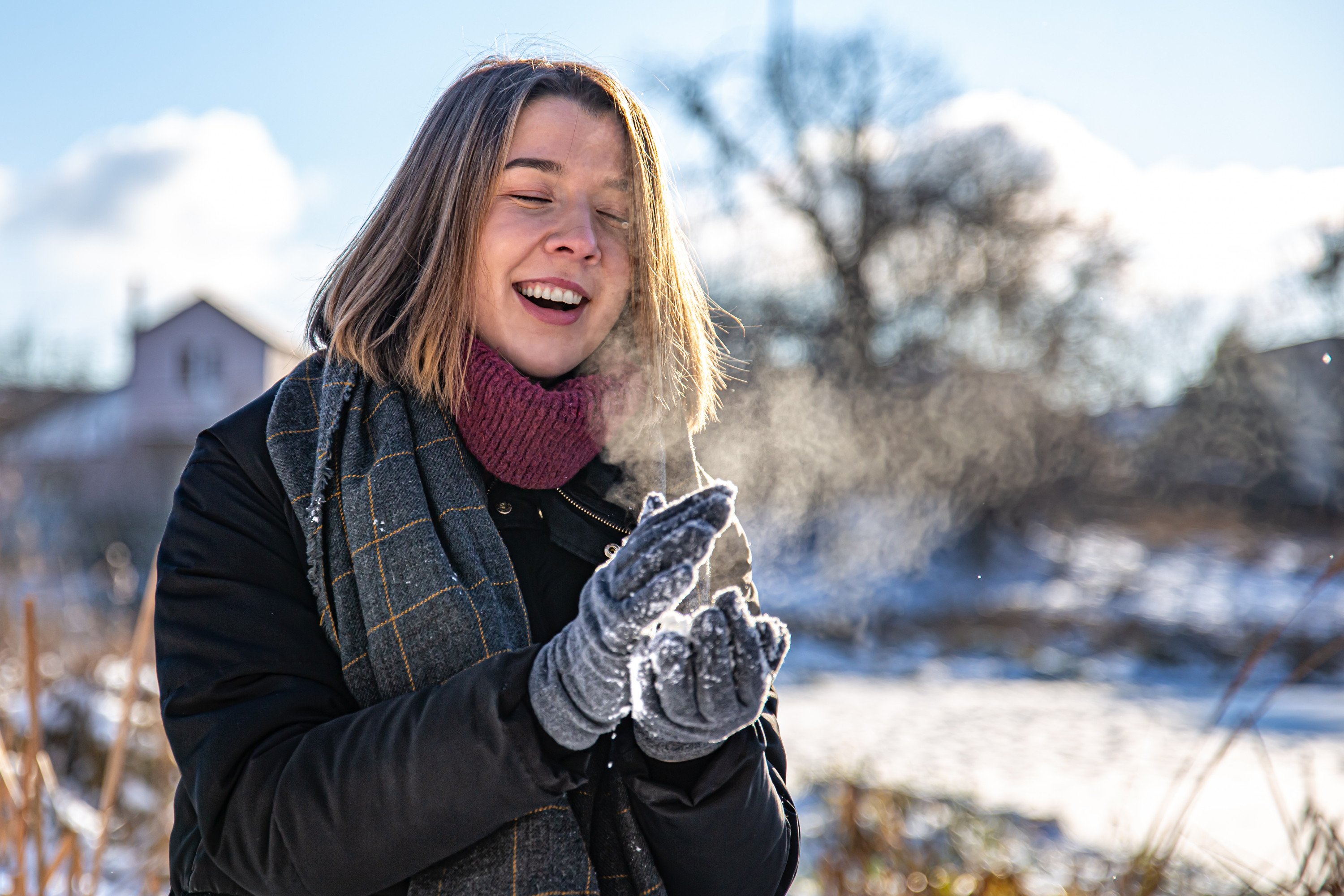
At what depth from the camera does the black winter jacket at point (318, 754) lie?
108 centimetres

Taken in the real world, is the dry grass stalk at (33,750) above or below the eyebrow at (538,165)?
below

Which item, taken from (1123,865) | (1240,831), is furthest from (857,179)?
(1123,865)

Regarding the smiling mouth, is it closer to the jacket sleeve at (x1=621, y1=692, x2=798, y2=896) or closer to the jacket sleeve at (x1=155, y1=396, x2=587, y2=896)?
the jacket sleeve at (x1=155, y1=396, x2=587, y2=896)

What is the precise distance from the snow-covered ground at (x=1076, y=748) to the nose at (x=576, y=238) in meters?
2.21

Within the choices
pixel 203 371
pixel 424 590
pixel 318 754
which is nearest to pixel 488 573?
pixel 424 590

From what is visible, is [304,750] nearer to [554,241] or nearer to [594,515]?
[594,515]

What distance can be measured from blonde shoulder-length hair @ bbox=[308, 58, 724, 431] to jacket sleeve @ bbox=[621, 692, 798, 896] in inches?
24.8

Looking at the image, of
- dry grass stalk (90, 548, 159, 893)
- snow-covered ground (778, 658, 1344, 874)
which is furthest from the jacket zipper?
snow-covered ground (778, 658, 1344, 874)

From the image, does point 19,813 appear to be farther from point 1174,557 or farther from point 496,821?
point 1174,557

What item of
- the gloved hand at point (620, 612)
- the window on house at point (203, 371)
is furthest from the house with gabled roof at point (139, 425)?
the gloved hand at point (620, 612)

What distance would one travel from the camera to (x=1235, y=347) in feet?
37.1

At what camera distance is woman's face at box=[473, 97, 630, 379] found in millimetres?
1483

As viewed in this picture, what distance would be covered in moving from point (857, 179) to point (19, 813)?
16280mm

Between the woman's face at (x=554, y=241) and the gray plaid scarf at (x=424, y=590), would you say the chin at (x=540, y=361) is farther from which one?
the gray plaid scarf at (x=424, y=590)
